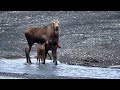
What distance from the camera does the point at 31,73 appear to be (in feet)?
35.4

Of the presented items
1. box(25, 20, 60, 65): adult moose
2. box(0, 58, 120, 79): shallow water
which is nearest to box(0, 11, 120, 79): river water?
box(0, 58, 120, 79): shallow water

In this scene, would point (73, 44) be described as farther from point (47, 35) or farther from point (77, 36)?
point (47, 35)

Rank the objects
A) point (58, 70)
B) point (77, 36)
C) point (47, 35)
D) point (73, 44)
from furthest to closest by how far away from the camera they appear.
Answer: point (77, 36), point (73, 44), point (47, 35), point (58, 70)

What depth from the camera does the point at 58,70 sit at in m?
11.5

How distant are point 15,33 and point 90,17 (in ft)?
20.1

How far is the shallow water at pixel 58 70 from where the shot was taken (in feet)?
34.7

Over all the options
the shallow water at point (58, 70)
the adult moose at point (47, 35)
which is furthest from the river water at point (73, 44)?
the adult moose at point (47, 35)

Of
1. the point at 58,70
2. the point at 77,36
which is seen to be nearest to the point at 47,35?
the point at 58,70

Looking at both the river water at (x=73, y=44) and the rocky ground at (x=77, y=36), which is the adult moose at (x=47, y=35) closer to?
the river water at (x=73, y=44)

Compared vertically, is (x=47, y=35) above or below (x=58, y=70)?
above

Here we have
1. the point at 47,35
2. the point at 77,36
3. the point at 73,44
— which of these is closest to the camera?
the point at 47,35

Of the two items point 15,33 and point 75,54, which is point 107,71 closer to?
point 75,54

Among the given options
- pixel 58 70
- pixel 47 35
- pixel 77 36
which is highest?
pixel 47 35
